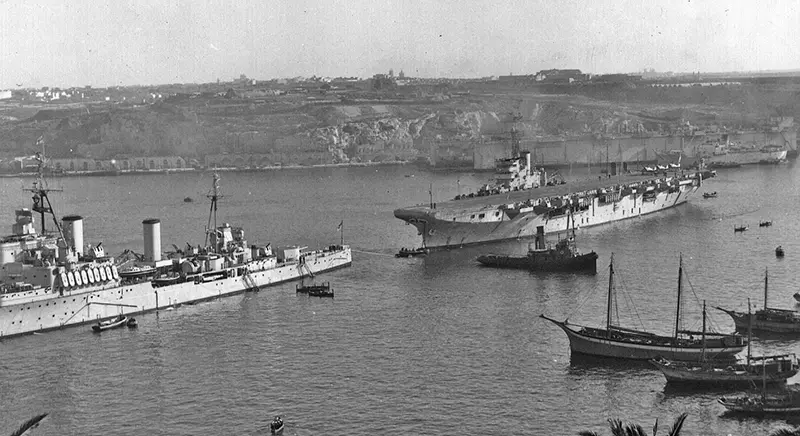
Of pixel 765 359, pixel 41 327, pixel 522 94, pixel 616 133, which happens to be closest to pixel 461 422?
pixel 765 359

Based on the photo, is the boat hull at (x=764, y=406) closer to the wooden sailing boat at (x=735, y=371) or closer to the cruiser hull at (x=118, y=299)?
the wooden sailing boat at (x=735, y=371)

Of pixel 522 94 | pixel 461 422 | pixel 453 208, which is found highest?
pixel 522 94

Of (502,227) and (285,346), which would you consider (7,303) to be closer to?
(285,346)

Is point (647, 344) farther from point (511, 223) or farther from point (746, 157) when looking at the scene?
point (746, 157)

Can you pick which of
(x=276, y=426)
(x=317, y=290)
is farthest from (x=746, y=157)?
(x=276, y=426)

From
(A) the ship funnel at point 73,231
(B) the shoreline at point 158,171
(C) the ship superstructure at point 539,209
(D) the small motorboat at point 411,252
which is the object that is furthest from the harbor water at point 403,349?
(B) the shoreline at point 158,171

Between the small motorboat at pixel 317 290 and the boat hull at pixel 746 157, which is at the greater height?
the boat hull at pixel 746 157

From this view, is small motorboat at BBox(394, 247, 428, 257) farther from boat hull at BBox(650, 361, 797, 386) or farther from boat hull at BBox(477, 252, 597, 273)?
boat hull at BBox(650, 361, 797, 386)
